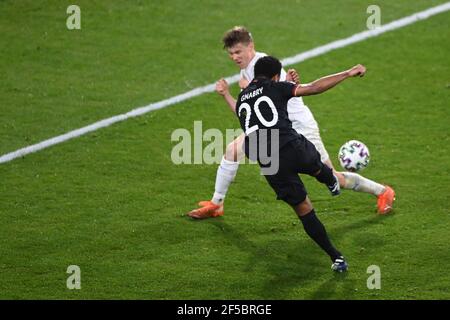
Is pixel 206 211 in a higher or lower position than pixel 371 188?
lower

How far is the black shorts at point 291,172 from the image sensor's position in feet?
28.7

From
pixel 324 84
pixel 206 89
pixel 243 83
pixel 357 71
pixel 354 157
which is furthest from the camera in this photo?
pixel 206 89

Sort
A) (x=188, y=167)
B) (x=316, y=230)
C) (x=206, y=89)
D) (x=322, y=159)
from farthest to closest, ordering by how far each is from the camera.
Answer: (x=206, y=89) → (x=188, y=167) → (x=322, y=159) → (x=316, y=230)

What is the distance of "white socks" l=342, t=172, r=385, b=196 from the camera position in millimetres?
10125

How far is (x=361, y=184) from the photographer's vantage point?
10.2 meters

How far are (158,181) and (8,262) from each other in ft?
7.52

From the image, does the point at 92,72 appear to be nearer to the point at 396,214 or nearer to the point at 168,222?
the point at 168,222

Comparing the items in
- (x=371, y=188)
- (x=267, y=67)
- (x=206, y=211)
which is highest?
(x=267, y=67)

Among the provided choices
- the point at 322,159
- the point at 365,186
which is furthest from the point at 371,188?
the point at 322,159

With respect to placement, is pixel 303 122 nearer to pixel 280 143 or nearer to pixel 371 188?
pixel 371 188

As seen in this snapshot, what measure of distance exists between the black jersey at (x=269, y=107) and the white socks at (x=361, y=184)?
143 centimetres

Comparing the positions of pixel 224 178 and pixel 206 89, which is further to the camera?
pixel 206 89

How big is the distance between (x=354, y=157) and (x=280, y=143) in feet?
5.95

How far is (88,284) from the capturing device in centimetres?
880
